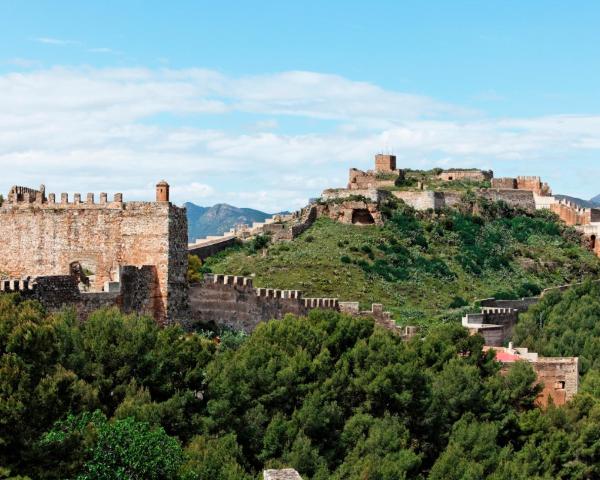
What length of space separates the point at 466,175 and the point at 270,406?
48063 millimetres

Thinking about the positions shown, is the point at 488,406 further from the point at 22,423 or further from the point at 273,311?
the point at 22,423

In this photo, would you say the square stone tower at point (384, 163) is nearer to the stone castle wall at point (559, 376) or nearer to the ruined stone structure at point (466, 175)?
the ruined stone structure at point (466, 175)

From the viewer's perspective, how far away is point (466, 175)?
79812 mm

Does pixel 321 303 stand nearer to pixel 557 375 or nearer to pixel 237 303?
pixel 237 303

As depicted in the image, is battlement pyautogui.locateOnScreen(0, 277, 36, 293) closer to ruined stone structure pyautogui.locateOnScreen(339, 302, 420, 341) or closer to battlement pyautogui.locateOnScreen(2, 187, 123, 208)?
battlement pyautogui.locateOnScreen(2, 187, 123, 208)

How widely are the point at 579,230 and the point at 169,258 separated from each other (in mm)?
45224

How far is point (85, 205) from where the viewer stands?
114 feet

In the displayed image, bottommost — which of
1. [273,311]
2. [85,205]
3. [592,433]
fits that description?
[592,433]

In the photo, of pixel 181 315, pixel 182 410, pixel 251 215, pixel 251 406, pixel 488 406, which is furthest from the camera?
pixel 251 215

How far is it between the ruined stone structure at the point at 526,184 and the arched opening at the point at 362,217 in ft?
47.9

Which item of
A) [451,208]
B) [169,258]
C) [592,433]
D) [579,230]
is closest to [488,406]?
[592,433]

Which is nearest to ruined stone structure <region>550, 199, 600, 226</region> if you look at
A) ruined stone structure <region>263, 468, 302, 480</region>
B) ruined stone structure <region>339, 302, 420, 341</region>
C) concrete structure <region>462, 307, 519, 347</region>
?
concrete structure <region>462, 307, 519, 347</region>

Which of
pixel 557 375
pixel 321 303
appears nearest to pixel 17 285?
pixel 321 303

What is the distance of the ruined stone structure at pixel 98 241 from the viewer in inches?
1350
